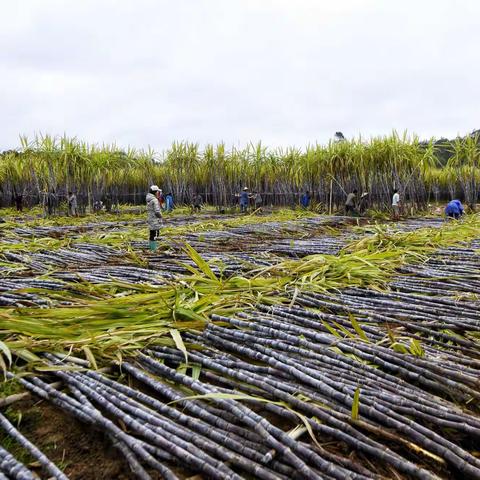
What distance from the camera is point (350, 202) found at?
1223 cm

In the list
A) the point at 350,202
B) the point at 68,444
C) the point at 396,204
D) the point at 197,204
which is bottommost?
the point at 68,444

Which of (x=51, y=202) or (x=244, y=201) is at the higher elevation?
(x=51, y=202)

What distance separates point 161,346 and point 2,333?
2.55ft

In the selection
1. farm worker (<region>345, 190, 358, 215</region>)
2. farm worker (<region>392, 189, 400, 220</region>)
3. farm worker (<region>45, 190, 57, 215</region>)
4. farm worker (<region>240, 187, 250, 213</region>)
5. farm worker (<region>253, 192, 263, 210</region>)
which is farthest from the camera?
farm worker (<region>253, 192, 263, 210</region>)

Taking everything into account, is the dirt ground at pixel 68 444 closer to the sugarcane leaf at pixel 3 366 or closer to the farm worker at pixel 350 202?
the sugarcane leaf at pixel 3 366

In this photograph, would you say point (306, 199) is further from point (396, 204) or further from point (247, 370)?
point (247, 370)

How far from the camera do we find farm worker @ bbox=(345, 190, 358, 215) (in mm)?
12164

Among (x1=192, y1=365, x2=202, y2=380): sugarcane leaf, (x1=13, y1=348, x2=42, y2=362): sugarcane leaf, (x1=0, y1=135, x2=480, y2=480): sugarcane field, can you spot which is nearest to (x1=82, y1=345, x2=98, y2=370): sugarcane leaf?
(x1=0, y1=135, x2=480, y2=480): sugarcane field

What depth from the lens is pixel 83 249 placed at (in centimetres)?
535

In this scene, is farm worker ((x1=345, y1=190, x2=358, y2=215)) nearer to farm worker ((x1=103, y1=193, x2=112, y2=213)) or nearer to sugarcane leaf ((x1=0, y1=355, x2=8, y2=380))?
farm worker ((x1=103, y1=193, x2=112, y2=213))

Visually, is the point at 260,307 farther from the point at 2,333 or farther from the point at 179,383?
the point at 2,333

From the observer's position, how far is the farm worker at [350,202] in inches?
479

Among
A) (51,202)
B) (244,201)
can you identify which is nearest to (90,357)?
(51,202)

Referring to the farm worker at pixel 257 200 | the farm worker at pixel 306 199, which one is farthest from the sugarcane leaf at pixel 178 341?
the farm worker at pixel 257 200
